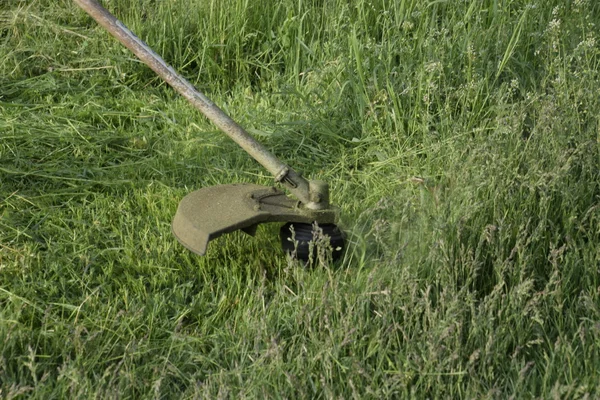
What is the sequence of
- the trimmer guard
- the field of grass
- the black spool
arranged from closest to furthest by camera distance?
1. the field of grass
2. the trimmer guard
3. the black spool

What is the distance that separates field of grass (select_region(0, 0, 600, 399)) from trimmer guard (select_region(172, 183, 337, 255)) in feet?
0.50

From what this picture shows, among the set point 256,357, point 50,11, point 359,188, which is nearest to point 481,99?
point 359,188

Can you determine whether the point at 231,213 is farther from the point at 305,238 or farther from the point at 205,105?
the point at 205,105

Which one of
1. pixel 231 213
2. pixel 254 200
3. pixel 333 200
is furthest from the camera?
pixel 333 200

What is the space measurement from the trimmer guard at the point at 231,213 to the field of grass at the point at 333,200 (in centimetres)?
15

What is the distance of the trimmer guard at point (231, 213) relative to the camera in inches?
117

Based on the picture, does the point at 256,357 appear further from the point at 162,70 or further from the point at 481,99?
the point at 481,99

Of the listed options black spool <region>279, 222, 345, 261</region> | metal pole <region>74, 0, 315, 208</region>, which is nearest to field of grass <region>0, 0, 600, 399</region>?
black spool <region>279, 222, 345, 261</region>

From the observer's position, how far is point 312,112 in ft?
13.4

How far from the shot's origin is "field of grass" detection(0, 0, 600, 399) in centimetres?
257

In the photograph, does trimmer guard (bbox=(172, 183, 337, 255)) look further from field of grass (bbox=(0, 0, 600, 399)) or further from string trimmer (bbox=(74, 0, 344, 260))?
field of grass (bbox=(0, 0, 600, 399))

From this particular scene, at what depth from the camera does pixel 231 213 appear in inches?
121

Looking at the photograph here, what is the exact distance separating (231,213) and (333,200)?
2.02ft

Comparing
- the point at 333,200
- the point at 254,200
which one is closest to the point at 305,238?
the point at 254,200
